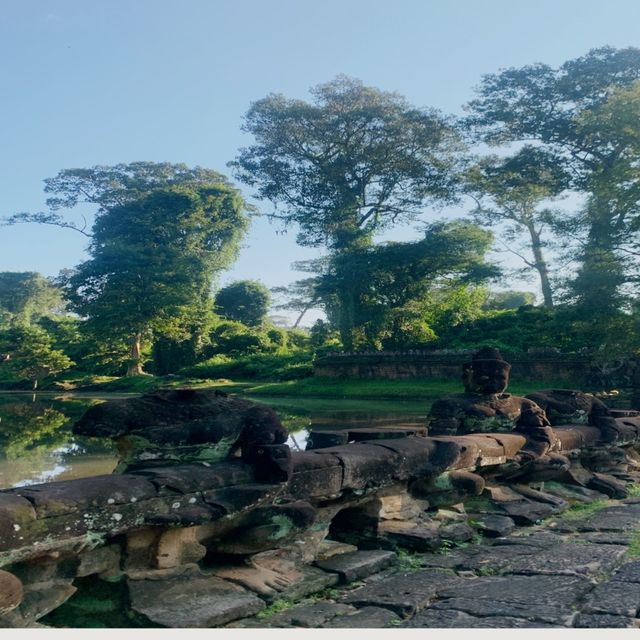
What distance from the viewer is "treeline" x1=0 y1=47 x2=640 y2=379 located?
26.4m

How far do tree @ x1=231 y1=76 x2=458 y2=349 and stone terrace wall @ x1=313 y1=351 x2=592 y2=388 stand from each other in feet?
22.3

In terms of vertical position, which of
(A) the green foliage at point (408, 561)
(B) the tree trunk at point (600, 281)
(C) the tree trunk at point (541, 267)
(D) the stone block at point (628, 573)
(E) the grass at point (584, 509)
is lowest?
(E) the grass at point (584, 509)

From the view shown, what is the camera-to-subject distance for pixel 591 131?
26203 mm

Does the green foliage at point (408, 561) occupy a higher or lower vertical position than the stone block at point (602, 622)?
lower

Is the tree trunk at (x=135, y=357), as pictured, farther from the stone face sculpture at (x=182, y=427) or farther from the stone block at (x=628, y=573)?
the stone block at (x=628, y=573)

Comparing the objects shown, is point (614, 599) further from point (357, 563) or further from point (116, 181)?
point (116, 181)

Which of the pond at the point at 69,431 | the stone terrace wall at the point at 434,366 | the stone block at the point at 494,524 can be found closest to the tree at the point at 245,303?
the stone terrace wall at the point at 434,366

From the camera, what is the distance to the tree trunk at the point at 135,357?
35375 mm

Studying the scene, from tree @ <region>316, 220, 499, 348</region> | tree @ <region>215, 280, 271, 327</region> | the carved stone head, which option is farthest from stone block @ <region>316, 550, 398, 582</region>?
tree @ <region>215, 280, 271, 327</region>

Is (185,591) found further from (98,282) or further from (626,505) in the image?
(98,282)

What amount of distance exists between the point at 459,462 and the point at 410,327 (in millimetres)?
26678

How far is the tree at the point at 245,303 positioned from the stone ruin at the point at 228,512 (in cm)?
4314

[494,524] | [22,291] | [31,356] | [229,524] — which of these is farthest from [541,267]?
[22,291]

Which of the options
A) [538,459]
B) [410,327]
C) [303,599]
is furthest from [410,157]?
[303,599]
